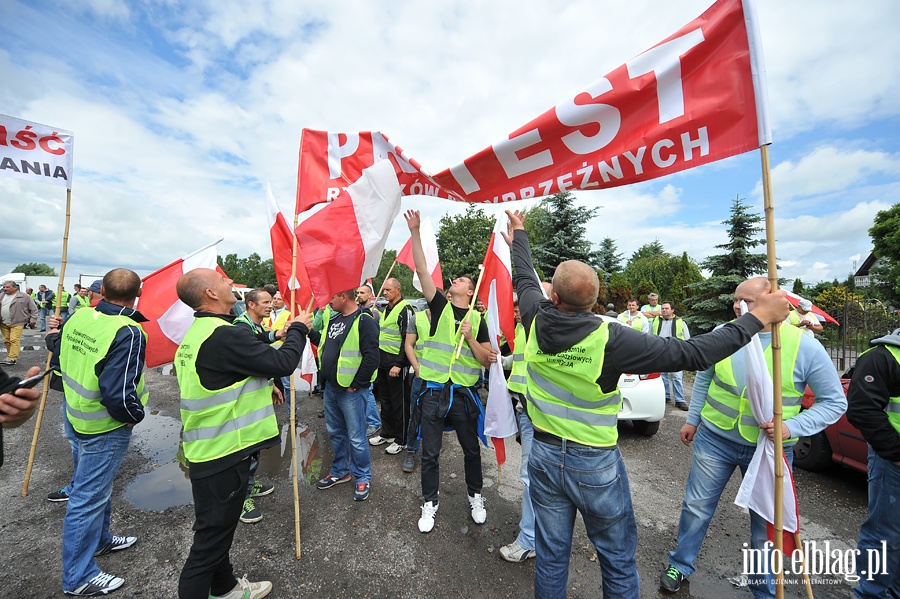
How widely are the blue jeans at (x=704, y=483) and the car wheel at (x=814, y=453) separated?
2.63 metres

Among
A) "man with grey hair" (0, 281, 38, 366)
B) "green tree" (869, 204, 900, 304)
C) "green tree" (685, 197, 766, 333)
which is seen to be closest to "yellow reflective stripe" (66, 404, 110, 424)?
"man with grey hair" (0, 281, 38, 366)

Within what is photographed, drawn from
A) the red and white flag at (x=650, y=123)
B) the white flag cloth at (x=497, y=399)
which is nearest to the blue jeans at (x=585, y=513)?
the white flag cloth at (x=497, y=399)

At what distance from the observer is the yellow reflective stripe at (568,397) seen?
2.16 metres

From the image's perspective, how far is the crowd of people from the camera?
2.14 metres

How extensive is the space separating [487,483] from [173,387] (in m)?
7.74

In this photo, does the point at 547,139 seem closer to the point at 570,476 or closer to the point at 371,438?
the point at 570,476

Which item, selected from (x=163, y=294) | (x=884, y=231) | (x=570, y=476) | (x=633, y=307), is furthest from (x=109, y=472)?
(x=884, y=231)

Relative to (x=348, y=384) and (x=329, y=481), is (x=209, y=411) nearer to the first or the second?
(x=348, y=384)

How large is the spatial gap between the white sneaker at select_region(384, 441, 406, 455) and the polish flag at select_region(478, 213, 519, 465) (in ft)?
6.91

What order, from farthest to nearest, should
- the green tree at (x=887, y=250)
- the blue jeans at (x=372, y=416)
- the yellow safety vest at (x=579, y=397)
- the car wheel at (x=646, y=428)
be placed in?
the green tree at (x=887, y=250) → the blue jeans at (x=372, y=416) → the car wheel at (x=646, y=428) → the yellow safety vest at (x=579, y=397)

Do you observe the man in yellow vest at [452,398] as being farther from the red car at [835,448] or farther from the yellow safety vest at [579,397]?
the red car at [835,448]

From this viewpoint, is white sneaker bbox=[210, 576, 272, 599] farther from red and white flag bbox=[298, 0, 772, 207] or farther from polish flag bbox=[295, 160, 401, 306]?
red and white flag bbox=[298, 0, 772, 207]

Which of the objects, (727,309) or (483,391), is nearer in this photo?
(483,391)

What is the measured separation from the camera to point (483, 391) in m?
9.03
